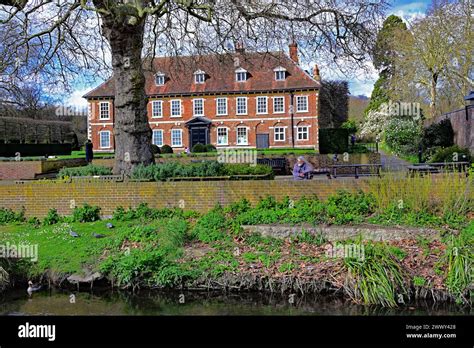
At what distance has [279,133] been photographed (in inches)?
1762

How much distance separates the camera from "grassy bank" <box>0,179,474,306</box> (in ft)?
27.5

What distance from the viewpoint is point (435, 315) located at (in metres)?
7.55

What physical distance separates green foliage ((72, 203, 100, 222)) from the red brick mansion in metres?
31.6

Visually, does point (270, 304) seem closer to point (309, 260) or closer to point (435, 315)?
point (309, 260)

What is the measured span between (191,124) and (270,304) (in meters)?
38.7

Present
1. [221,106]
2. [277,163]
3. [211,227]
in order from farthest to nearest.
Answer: [221,106] < [277,163] < [211,227]

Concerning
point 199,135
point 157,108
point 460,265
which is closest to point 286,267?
point 460,265

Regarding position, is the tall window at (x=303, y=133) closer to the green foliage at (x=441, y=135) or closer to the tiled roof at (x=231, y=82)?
the tiled roof at (x=231, y=82)

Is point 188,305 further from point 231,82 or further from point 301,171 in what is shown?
point 231,82

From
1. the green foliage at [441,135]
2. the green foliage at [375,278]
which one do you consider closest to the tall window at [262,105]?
the green foliage at [441,135]

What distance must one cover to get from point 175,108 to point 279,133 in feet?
34.4

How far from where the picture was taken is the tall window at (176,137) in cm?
4703

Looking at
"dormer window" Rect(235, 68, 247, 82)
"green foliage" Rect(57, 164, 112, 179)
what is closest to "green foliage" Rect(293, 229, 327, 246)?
"green foliage" Rect(57, 164, 112, 179)
